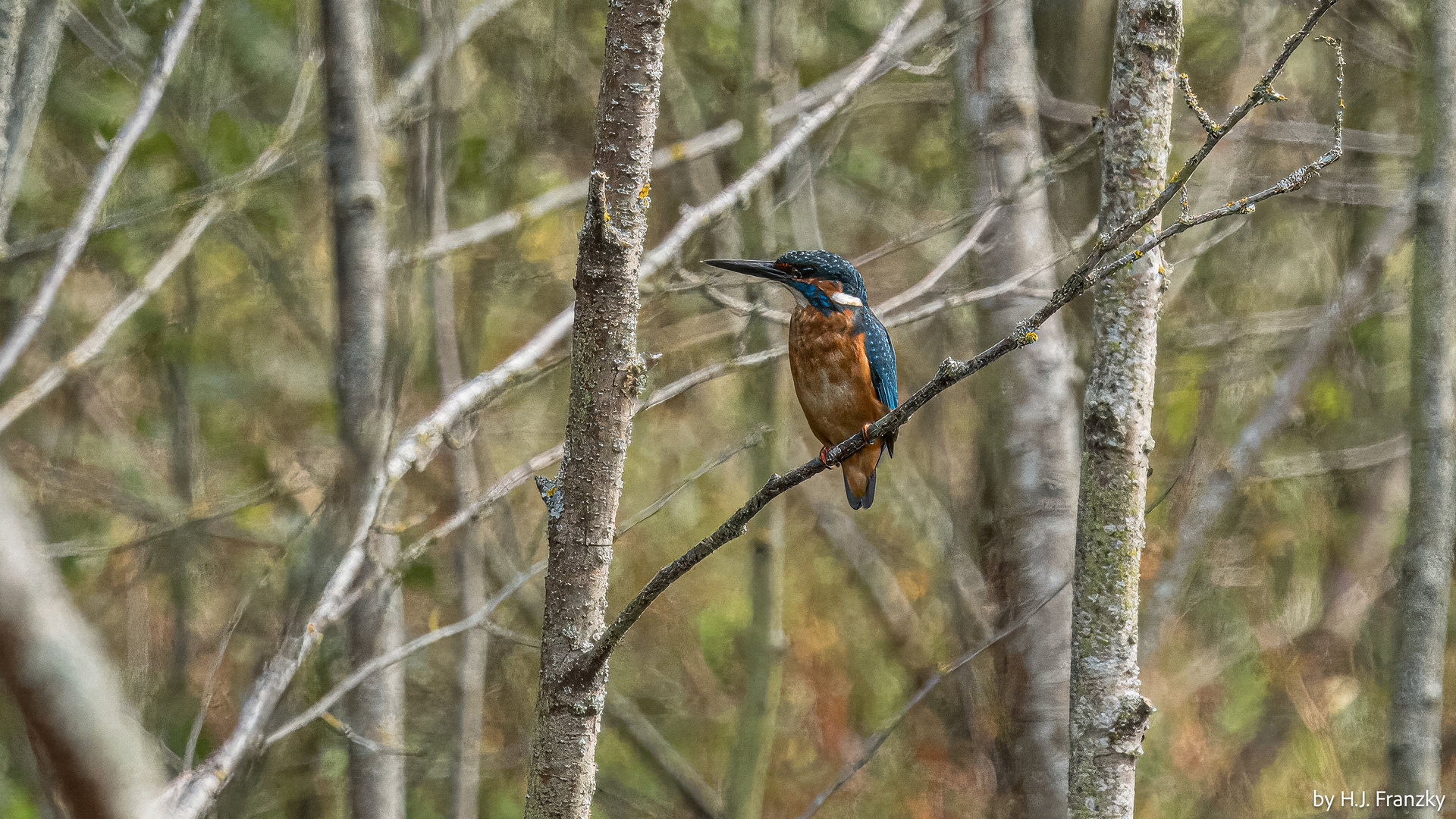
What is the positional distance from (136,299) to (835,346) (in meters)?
2.02

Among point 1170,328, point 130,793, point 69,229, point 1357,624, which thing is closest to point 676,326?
point 1170,328

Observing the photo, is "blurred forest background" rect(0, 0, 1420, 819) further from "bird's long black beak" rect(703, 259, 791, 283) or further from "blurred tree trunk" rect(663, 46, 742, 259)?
"bird's long black beak" rect(703, 259, 791, 283)

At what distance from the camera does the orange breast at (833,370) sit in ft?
10.9

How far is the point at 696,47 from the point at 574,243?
152 cm

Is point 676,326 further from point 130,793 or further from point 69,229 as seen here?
point 130,793

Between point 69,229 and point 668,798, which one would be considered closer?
point 69,229

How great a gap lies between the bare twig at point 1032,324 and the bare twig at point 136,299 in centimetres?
144

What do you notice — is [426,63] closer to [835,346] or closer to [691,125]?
[835,346]

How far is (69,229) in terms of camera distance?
233cm

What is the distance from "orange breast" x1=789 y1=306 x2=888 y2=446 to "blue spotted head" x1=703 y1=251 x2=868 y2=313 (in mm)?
46

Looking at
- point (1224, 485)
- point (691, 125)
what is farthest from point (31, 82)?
point (1224, 485)

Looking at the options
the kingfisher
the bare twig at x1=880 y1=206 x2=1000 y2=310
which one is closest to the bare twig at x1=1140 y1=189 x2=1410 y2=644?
the bare twig at x1=880 y1=206 x2=1000 y2=310

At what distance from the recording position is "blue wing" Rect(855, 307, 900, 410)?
3369 mm

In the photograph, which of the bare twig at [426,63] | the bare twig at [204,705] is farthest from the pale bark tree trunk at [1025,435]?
the bare twig at [204,705]
